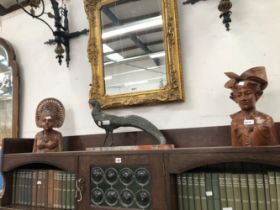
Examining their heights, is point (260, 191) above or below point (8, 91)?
below

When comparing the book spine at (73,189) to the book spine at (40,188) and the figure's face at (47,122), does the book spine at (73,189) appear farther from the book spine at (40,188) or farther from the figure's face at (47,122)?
the figure's face at (47,122)

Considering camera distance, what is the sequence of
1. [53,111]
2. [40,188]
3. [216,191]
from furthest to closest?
[53,111] < [40,188] < [216,191]

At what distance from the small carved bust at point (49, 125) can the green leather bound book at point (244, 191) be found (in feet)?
3.44

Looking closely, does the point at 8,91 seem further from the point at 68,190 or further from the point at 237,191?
the point at 237,191

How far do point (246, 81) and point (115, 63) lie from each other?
0.81 metres

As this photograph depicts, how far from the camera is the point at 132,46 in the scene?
158 centimetres

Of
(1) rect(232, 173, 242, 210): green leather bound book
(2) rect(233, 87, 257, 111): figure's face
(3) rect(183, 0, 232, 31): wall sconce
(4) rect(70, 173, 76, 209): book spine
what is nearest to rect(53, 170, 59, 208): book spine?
(4) rect(70, 173, 76, 209): book spine

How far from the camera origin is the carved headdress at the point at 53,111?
1.66 metres

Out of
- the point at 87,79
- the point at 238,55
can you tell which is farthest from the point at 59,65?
the point at 238,55

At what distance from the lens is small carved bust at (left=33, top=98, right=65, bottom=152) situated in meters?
1.58

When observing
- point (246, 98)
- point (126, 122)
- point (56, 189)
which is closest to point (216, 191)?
point (246, 98)

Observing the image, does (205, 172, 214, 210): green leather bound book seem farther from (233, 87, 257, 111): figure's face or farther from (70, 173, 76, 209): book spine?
(70, 173, 76, 209): book spine

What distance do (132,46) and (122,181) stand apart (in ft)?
2.63

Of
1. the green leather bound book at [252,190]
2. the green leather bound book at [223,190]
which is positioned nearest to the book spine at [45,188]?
the green leather bound book at [223,190]
